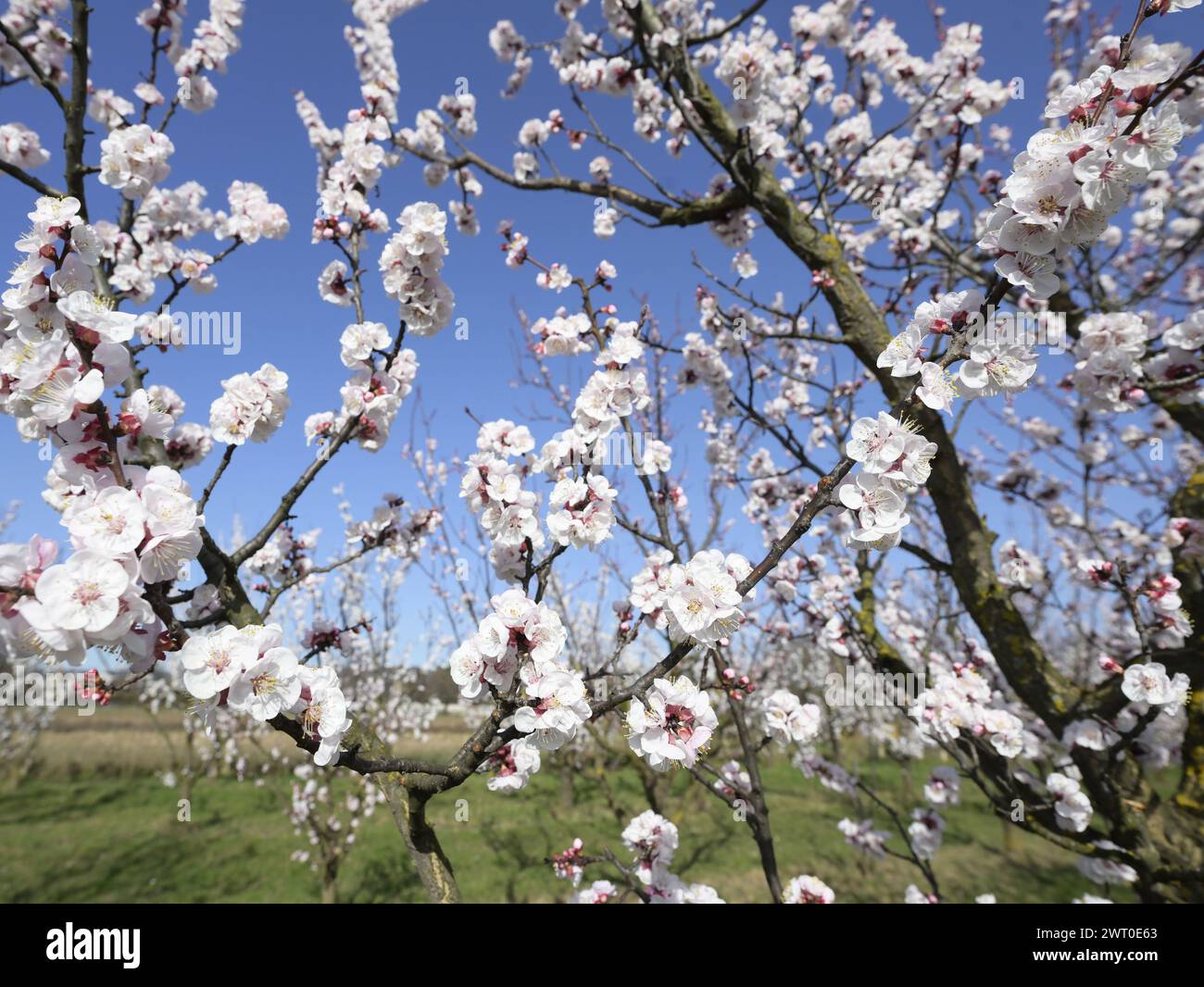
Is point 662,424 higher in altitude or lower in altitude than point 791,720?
higher

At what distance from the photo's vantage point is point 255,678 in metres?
1.22

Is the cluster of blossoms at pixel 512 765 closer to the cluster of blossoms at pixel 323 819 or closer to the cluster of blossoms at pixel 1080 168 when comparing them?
the cluster of blossoms at pixel 1080 168

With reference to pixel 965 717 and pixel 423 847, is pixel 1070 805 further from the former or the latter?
pixel 423 847

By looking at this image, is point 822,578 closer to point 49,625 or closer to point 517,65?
point 49,625

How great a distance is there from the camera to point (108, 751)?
55.0 ft

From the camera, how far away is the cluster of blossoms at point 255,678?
117 cm

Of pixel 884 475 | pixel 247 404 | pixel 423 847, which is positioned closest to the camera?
pixel 884 475

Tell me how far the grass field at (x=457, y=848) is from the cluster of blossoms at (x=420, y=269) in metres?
4.86

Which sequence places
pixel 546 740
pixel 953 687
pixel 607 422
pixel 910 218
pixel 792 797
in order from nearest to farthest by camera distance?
pixel 546 740 → pixel 607 422 → pixel 953 687 → pixel 910 218 → pixel 792 797

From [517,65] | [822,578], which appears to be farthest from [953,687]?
[517,65]

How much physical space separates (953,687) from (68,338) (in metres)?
4.05

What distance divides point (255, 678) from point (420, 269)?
169 centimetres

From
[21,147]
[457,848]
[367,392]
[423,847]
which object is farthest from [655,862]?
[457,848]
